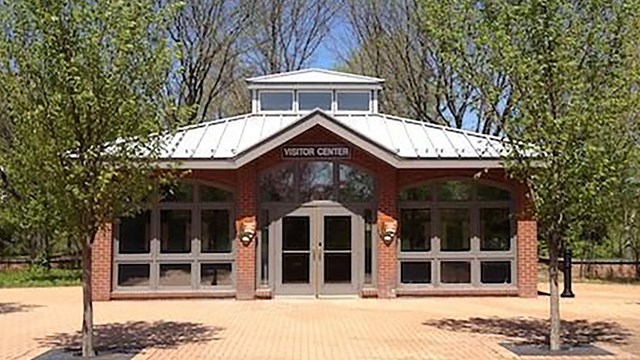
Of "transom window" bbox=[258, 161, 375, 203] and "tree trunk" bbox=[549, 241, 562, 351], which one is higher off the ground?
"transom window" bbox=[258, 161, 375, 203]

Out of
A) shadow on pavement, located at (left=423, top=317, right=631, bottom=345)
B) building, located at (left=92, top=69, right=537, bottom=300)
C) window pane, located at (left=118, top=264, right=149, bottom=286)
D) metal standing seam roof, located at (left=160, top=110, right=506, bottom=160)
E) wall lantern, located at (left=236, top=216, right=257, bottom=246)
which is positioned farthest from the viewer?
window pane, located at (left=118, top=264, right=149, bottom=286)

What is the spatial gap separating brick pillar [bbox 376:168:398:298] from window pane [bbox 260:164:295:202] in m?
2.16

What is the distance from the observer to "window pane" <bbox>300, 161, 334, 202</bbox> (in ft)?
69.2

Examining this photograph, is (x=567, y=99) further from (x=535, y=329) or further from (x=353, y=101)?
(x=353, y=101)

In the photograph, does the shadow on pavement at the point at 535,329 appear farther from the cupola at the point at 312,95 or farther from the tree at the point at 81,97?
the cupola at the point at 312,95

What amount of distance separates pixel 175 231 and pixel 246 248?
181cm

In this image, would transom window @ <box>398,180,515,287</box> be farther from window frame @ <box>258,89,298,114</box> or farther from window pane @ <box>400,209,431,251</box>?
window frame @ <box>258,89,298,114</box>

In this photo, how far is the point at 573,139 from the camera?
40.7 ft

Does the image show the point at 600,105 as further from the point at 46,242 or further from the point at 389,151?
the point at 46,242

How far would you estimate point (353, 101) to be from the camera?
25.2m

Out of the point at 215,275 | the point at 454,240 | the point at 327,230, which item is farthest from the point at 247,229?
the point at 454,240

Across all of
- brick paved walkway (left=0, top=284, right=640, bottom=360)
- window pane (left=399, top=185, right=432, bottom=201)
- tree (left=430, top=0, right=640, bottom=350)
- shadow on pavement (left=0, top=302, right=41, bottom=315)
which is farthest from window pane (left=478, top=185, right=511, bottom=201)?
shadow on pavement (left=0, top=302, right=41, bottom=315)

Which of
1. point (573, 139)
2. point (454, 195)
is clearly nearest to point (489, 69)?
point (573, 139)

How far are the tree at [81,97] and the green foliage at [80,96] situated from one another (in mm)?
13
